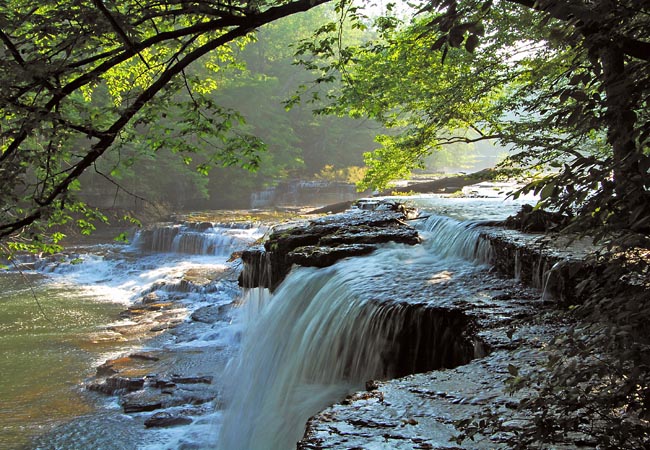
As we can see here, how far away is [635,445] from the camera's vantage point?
2096 millimetres

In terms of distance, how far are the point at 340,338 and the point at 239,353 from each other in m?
4.49

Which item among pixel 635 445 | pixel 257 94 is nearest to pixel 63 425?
pixel 635 445

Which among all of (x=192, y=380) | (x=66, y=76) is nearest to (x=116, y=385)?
(x=192, y=380)

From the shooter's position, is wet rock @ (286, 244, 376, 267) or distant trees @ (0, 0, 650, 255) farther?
wet rock @ (286, 244, 376, 267)

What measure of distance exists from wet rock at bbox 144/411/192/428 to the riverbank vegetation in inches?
121

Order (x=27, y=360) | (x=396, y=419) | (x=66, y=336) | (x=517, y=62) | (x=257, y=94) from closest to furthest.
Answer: (x=396, y=419), (x=517, y=62), (x=27, y=360), (x=66, y=336), (x=257, y=94)

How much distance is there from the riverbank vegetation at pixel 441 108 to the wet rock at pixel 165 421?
308cm

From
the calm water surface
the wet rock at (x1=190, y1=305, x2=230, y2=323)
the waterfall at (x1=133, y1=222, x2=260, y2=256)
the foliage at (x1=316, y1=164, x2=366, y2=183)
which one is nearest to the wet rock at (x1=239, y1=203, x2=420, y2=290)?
the wet rock at (x1=190, y1=305, x2=230, y2=323)

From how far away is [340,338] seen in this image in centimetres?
598

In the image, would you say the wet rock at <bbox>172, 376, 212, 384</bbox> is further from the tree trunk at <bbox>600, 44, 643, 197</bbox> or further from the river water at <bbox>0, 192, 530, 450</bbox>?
the tree trunk at <bbox>600, 44, 643, 197</bbox>

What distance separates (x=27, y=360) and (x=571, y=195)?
37.1 ft

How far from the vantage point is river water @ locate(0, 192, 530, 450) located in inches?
232

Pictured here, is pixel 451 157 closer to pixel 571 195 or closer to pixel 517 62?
pixel 517 62

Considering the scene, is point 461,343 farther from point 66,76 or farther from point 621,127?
point 66,76
